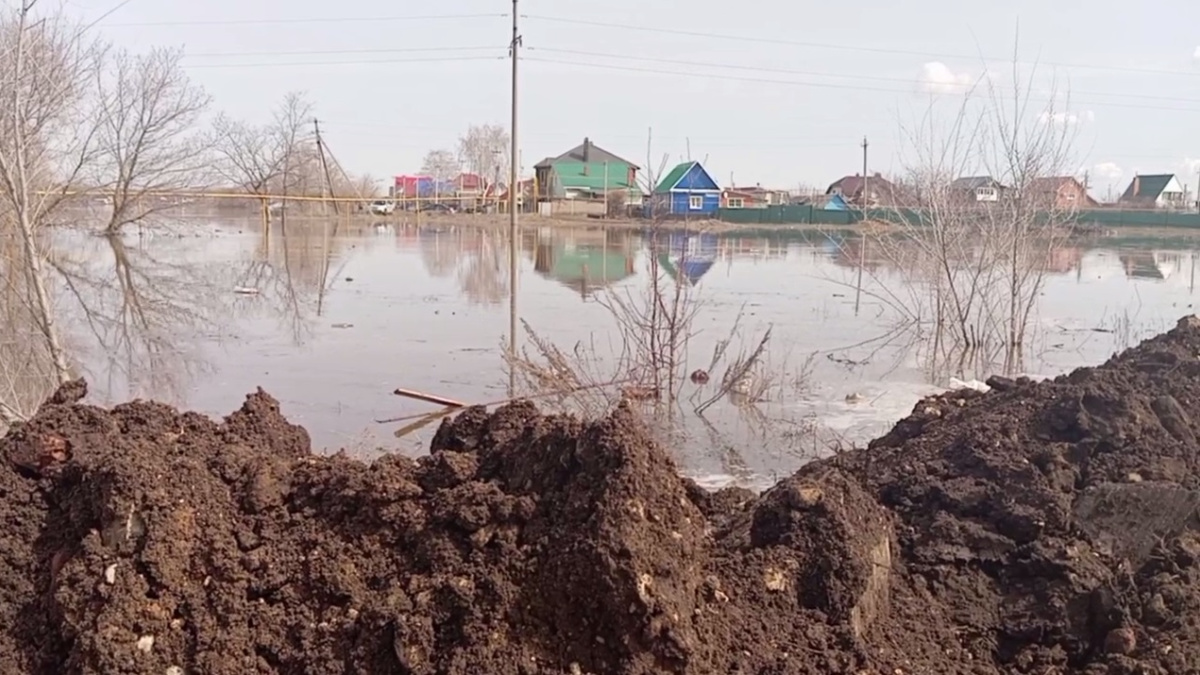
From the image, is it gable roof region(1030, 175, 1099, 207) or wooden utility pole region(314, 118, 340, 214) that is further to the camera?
wooden utility pole region(314, 118, 340, 214)

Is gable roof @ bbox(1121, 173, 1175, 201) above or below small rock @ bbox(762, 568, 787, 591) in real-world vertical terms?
above

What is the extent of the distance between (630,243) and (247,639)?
123 feet

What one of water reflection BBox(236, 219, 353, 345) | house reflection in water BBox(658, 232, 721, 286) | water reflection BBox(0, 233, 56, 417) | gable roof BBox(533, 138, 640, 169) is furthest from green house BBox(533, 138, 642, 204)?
water reflection BBox(0, 233, 56, 417)

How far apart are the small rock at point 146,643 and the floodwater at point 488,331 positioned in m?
4.70

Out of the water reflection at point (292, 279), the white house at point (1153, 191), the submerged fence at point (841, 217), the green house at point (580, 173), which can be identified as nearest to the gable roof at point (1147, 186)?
the white house at point (1153, 191)

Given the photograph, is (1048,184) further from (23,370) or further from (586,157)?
(586,157)

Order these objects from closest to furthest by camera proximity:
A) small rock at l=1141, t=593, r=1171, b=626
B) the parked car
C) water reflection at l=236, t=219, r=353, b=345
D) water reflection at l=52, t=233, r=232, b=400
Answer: small rock at l=1141, t=593, r=1171, b=626
water reflection at l=52, t=233, r=232, b=400
water reflection at l=236, t=219, r=353, b=345
the parked car

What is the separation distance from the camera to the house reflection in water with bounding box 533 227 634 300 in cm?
2317

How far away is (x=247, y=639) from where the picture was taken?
3117 millimetres

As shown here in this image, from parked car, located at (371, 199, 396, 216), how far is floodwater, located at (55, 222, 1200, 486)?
47329 millimetres

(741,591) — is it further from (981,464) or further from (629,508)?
(981,464)

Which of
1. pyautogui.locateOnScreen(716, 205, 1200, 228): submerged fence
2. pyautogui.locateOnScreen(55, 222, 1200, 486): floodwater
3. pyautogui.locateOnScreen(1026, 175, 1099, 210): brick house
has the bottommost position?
pyautogui.locateOnScreen(55, 222, 1200, 486): floodwater

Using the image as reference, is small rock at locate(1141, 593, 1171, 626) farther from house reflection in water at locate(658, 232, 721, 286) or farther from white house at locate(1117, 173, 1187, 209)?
white house at locate(1117, 173, 1187, 209)

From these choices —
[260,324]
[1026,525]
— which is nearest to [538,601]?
[1026,525]
